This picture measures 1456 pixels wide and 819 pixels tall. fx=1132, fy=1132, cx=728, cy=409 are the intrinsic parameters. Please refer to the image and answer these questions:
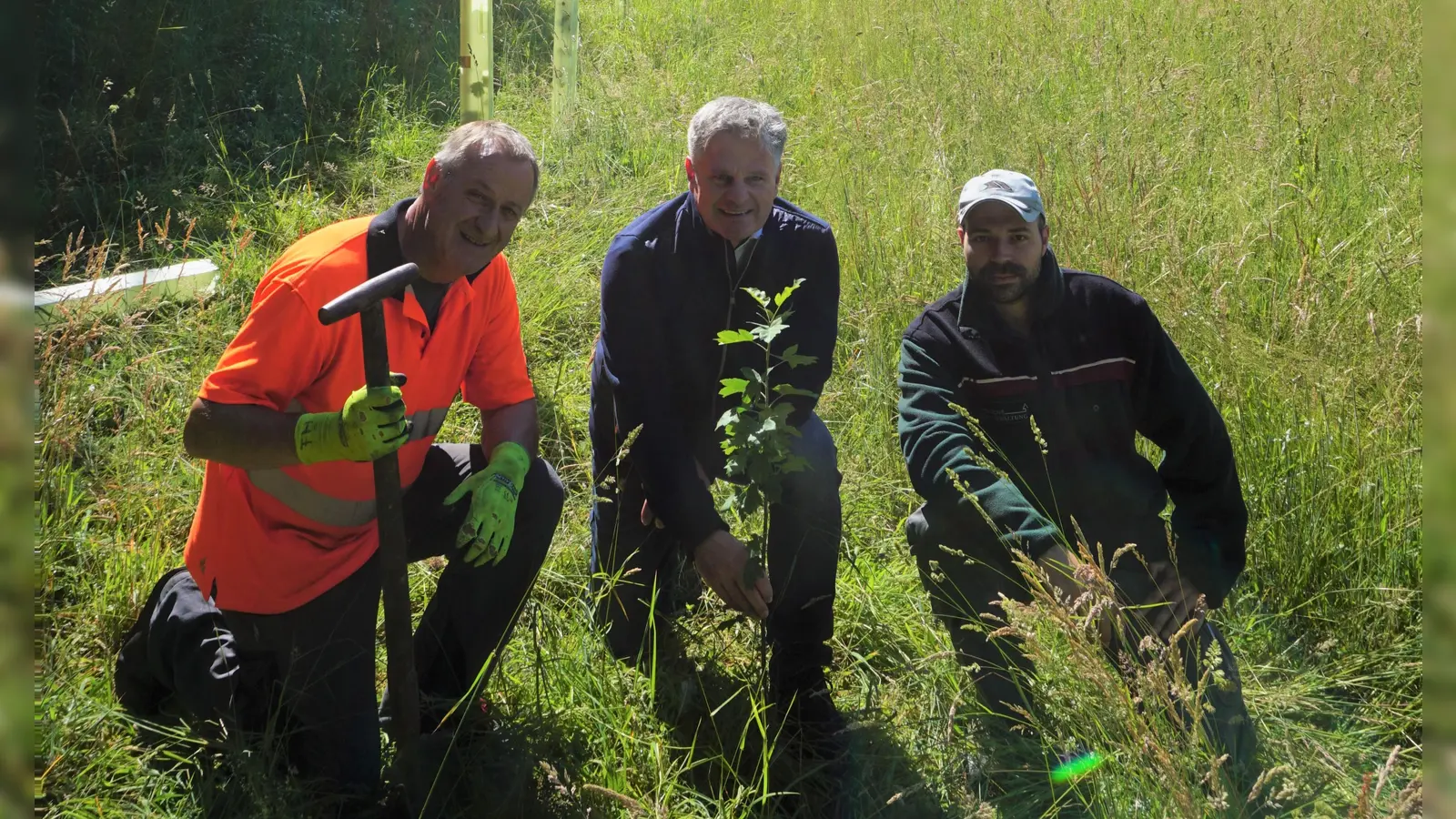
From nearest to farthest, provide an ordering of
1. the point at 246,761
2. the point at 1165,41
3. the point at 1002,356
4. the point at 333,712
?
the point at 246,761 < the point at 333,712 < the point at 1002,356 < the point at 1165,41

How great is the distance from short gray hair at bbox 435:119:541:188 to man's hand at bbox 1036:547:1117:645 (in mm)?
1472

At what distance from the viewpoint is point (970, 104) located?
17.4 ft

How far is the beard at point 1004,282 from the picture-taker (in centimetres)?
272

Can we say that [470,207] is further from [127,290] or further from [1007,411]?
[127,290]

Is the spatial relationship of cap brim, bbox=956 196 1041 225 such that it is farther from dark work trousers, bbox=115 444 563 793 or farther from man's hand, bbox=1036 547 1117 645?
dark work trousers, bbox=115 444 563 793

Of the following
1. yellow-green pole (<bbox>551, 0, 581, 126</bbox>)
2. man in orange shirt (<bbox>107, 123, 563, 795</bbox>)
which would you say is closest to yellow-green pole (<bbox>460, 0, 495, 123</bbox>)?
yellow-green pole (<bbox>551, 0, 581, 126</bbox>)

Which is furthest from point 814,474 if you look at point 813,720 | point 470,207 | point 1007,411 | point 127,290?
point 127,290

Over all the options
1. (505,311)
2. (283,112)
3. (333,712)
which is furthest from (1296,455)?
(283,112)

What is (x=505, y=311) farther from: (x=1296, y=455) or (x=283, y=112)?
(x=283, y=112)

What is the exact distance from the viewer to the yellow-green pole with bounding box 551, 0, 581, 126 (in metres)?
5.88

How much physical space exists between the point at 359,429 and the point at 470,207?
614 millimetres

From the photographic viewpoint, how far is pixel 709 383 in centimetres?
309

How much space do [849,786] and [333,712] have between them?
119 cm

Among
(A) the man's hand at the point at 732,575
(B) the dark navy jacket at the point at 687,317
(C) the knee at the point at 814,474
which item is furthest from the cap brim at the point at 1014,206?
(A) the man's hand at the point at 732,575
